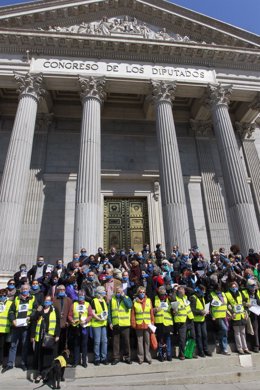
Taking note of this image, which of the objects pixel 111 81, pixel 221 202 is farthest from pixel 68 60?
pixel 221 202

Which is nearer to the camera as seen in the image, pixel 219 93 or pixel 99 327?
pixel 99 327

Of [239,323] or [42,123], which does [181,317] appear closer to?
[239,323]

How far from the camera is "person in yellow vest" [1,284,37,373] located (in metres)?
6.59

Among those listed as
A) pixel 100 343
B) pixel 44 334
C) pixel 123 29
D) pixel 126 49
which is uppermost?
pixel 123 29

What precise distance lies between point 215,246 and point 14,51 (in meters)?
16.5

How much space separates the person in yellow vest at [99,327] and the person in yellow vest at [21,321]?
4.81 ft

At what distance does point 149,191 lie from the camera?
63.8 ft

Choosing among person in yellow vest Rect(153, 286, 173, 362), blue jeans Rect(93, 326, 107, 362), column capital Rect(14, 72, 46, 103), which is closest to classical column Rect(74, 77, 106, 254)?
column capital Rect(14, 72, 46, 103)

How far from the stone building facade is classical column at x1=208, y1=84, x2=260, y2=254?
0.06m

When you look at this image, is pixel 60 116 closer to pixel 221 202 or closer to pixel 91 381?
pixel 221 202

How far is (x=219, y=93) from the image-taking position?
17359mm

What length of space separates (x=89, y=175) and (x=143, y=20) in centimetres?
1218

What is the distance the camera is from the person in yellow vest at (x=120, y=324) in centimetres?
682

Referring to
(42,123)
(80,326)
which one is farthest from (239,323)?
(42,123)
